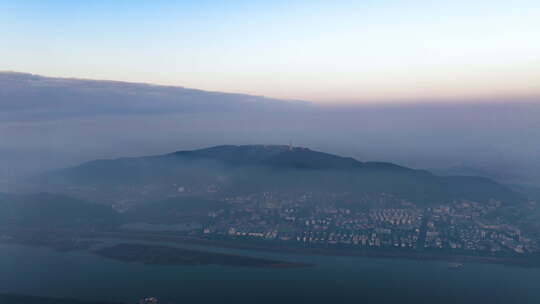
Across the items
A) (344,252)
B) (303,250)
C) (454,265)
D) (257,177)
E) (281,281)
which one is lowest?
(281,281)

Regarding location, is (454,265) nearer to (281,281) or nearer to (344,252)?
(344,252)

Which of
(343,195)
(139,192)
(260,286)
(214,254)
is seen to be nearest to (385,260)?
(260,286)

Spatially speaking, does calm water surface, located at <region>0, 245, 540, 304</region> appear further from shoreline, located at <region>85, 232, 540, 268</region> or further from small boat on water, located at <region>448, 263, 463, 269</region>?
shoreline, located at <region>85, 232, 540, 268</region>

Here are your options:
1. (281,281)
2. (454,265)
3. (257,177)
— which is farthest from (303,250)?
(257,177)

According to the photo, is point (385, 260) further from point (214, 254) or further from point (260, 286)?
point (214, 254)

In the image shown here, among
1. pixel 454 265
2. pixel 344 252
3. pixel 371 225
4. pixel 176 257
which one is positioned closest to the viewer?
pixel 454 265

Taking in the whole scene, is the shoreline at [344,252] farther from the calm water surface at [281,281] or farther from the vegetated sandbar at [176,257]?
the vegetated sandbar at [176,257]

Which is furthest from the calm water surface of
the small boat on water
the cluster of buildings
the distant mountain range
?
the distant mountain range

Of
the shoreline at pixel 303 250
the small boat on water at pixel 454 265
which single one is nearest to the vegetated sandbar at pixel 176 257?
the shoreline at pixel 303 250
